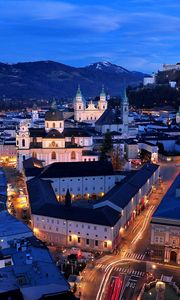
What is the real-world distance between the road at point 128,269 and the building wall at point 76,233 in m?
1.19

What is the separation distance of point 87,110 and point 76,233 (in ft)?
186

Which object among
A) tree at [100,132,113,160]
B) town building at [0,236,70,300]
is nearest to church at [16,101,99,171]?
tree at [100,132,113,160]

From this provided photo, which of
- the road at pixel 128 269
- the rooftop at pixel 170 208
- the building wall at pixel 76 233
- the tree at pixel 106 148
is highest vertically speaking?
the tree at pixel 106 148

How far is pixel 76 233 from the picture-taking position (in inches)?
1204

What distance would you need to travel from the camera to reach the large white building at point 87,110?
84.7 m

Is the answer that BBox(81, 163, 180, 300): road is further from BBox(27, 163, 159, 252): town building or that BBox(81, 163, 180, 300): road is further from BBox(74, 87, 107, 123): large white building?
BBox(74, 87, 107, 123): large white building

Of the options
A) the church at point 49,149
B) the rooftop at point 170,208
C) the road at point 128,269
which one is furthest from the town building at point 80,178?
the church at point 49,149

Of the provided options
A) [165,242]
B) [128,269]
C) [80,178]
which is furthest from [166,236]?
[80,178]

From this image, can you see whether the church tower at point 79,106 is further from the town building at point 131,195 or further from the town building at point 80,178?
the town building at point 80,178

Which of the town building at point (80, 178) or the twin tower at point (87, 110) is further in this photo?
the twin tower at point (87, 110)

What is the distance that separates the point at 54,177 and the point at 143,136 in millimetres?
32457

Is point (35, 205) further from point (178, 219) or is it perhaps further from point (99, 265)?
point (178, 219)

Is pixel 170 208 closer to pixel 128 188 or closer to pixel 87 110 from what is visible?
pixel 128 188

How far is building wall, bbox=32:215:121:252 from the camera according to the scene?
29656mm
